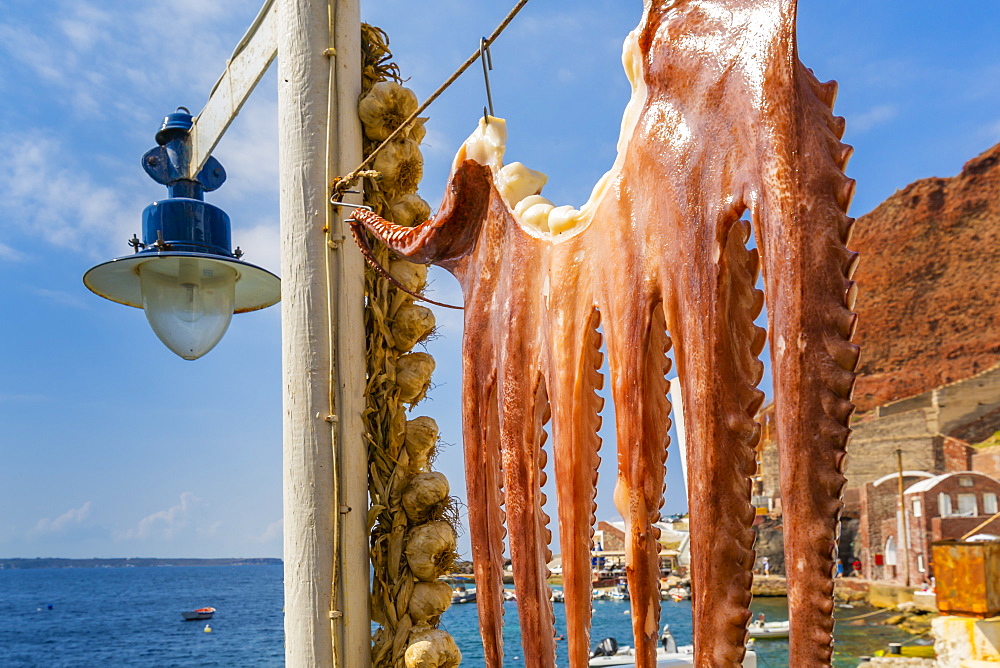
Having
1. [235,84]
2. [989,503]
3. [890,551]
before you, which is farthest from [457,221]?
[890,551]

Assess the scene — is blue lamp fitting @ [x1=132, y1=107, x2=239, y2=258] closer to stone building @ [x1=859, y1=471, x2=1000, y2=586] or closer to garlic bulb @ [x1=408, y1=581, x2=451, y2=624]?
garlic bulb @ [x1=408, y1=581, x2=451, y2=624]

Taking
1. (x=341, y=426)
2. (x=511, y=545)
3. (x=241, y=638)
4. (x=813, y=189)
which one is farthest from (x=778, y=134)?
(x=241, y=638)

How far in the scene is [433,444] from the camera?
227 centimetres

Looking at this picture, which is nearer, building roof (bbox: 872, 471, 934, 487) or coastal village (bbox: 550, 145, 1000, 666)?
coastal village (bbox: 550, 145, 1000, 666)

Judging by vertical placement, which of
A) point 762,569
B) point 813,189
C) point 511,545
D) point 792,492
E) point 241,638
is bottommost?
point 241,638

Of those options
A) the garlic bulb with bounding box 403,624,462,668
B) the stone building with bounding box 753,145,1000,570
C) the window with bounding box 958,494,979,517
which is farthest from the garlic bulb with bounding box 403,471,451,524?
the stone building with bounding box 753,145,1000,570

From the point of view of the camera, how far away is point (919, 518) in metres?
27.4

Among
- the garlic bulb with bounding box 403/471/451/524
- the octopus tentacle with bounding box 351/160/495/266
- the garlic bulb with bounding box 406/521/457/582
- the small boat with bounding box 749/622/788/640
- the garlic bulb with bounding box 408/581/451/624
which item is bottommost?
the small boat with bounding box 749/622/788/640

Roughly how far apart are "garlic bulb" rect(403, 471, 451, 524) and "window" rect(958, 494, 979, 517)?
29.5m

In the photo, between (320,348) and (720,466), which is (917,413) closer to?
(320,348)

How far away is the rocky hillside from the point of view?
42312mm

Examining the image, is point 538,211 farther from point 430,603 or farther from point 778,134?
point 430,603

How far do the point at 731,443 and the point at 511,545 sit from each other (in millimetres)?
606

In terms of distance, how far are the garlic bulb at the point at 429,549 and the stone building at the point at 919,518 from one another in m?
27.0
